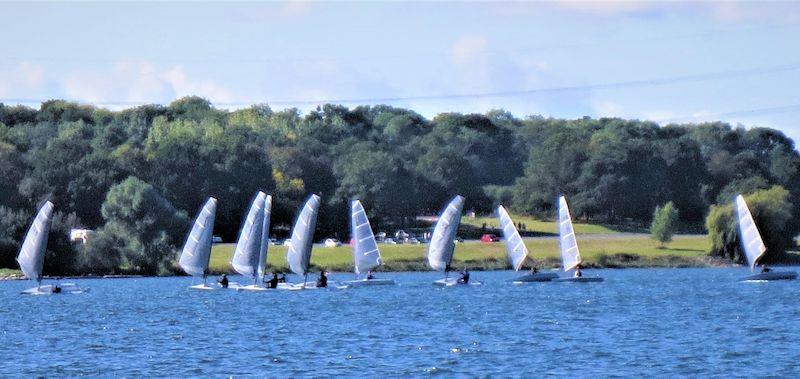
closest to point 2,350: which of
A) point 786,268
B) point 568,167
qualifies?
point 786,268

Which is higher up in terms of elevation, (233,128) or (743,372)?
(233,128)

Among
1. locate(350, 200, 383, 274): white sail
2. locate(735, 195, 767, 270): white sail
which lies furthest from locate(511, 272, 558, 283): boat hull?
locate(735, 195, 767, 270): white sail

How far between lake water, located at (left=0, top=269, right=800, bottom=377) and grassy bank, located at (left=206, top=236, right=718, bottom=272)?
31812 millimetres

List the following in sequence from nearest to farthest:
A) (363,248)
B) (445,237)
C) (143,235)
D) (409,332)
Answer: (409,332) → (363,248) → (445,237) → (143,235)

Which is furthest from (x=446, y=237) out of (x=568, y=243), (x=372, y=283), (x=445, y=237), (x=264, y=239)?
(x=264, y=239)

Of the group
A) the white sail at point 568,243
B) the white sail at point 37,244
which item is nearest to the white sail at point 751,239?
the white sail at point 568,243

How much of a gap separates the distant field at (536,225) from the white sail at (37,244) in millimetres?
78340

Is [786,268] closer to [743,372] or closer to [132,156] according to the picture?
[132,156]

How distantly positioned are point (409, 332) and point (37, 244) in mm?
38695

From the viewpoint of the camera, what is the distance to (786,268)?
134500mm

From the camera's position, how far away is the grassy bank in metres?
130

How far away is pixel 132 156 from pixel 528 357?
365 feet

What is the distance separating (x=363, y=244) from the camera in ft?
324

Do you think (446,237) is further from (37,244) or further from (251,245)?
(37,244)
